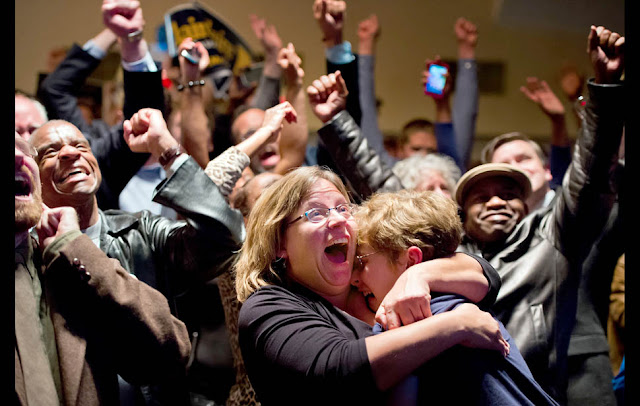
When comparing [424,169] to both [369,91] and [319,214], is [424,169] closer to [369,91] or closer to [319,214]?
[369,91]

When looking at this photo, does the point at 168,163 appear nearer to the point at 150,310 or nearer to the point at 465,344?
the point at 150,310

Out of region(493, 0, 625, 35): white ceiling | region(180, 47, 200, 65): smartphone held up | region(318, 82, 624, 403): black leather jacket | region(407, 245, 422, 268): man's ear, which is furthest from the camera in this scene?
region(493, 0, 625, 35): white ceiling

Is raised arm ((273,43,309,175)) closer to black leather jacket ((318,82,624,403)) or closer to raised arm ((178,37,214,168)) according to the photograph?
raised arm ((178,37,214,168))

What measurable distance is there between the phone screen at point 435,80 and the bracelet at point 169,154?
4.86 ft

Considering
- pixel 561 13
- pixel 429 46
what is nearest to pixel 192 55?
pixel 561 13

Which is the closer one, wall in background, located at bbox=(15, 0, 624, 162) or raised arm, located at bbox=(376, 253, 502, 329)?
raised arm, located at bbox=(376, 253, 502, 329)

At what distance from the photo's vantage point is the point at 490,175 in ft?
8.14

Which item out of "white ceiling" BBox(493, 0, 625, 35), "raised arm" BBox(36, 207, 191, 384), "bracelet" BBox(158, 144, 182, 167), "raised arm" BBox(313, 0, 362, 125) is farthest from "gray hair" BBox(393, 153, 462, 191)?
"white ceiling" BBox(493, 0, 625, 35)

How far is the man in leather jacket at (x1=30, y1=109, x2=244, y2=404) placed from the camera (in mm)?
2033

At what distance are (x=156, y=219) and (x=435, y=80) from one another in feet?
5.13

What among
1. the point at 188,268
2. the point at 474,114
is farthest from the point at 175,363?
the point at 474,114

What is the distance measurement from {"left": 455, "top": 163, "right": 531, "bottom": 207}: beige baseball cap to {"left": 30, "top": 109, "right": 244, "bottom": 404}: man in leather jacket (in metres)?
0.82

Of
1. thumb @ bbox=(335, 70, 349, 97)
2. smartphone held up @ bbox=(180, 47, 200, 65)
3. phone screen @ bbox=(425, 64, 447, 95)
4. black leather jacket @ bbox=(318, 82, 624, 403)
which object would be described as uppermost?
smartphone held up @ bbox=(180, 47, 200, 65)

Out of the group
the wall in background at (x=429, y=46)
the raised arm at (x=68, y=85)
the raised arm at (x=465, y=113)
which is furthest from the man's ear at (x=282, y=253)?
the wall in background at (x=429, y=46)
